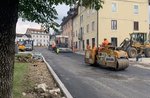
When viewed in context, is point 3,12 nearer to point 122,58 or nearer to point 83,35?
point 122,58

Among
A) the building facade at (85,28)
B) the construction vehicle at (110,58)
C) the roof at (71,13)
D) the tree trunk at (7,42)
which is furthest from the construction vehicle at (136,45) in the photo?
the tree trunk at (7,42)

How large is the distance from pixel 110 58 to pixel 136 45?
15.4 metres

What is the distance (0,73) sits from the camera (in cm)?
640

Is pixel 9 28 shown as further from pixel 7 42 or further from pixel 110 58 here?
pixel 110 58

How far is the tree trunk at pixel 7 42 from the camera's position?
629cm

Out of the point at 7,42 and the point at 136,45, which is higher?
the point at 7,42

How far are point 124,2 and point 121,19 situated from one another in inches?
112

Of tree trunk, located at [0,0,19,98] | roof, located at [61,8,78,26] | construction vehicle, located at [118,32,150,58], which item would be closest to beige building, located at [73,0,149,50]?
roof, located at [61,8,78,26]

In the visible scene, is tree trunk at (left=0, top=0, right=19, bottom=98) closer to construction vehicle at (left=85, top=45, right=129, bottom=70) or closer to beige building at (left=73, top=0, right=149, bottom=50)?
construction vehicle at (left=85, top=45, right=129, bottom=70)

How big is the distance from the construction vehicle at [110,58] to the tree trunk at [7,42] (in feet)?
44.7

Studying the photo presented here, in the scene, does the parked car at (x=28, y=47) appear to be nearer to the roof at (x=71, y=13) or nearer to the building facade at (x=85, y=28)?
the roof at (x=71, y=13)

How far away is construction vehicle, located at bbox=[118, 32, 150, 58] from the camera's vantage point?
3369 cm

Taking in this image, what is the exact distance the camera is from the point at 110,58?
66.5ft

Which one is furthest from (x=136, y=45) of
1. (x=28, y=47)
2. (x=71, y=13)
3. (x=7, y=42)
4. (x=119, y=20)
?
(x=7, y=42)
